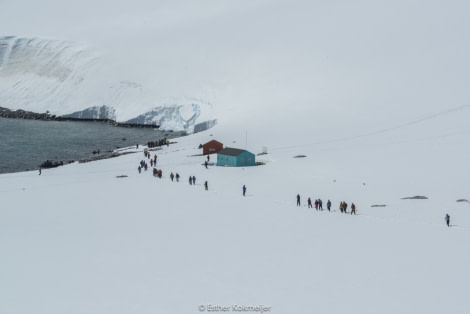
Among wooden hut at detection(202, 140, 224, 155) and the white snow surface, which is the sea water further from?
wooden hut at detection(202, 140, 224, 155)

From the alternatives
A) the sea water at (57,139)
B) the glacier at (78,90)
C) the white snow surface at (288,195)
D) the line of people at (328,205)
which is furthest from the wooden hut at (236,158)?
the glacier at (78,90)

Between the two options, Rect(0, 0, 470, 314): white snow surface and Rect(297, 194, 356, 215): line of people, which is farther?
Rect(297, 194, 356, 215): line of people

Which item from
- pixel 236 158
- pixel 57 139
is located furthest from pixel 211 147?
pixel 57 139

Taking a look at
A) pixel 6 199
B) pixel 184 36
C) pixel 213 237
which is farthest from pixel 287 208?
pixel 184 36

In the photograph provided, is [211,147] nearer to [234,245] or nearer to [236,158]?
[236,158]

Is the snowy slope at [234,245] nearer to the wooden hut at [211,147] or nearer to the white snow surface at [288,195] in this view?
the white snow surface at [288,195]

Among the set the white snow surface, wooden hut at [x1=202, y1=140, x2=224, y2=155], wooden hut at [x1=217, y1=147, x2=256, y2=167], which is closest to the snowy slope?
the white snow surface
